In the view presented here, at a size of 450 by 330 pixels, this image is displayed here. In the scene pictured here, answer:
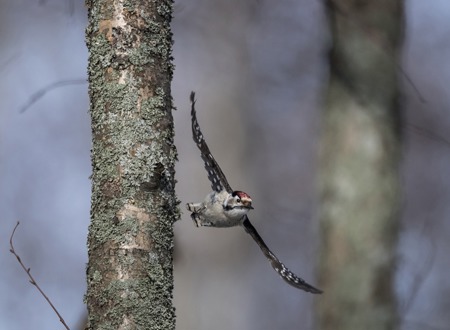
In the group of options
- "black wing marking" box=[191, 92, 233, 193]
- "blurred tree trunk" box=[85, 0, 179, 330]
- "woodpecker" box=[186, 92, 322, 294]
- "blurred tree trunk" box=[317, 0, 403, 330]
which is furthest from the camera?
"blurred tree trunk" box=[317, 0, 403, 330]

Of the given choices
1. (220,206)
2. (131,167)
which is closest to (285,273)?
(220,206)

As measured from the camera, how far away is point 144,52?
2.93 meters

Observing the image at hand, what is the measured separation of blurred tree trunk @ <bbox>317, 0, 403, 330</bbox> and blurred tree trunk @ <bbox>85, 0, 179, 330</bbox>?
277 centimetres

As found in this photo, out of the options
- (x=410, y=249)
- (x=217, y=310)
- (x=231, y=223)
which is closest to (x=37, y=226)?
(x=217, y=310)

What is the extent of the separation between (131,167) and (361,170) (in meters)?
3.06

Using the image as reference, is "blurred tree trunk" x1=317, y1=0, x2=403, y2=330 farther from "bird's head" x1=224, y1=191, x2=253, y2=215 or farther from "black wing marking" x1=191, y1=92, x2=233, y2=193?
"bird's head" x1=224, y1=191, x2=253, y2=215

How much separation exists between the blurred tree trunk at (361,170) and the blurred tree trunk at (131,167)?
2772 mm

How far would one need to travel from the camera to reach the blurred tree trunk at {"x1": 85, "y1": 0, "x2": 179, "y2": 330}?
2758 mm

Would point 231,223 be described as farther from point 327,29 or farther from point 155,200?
point 327,29

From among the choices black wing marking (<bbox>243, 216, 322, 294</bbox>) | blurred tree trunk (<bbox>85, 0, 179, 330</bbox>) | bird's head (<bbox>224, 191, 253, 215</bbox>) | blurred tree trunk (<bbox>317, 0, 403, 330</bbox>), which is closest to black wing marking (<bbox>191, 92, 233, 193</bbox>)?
bird's head (<bbox>224, 191, 253, 215</bbox>)

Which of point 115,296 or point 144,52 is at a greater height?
point 144,52

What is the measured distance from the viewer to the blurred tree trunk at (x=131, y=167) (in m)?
2.76

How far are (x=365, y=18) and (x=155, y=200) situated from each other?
10.8ft

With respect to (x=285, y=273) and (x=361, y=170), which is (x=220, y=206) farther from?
(x=361, y=170)
